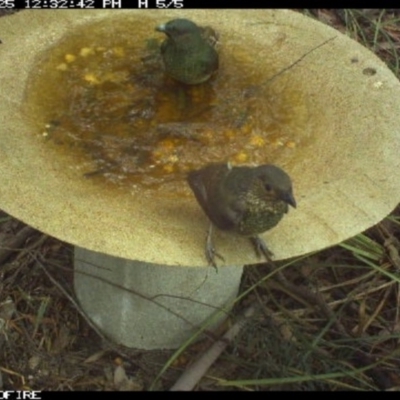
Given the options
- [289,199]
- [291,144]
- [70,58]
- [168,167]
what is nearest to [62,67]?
[70,58]

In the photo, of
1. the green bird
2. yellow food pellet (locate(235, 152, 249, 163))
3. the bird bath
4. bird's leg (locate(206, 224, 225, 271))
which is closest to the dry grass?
the bird bath

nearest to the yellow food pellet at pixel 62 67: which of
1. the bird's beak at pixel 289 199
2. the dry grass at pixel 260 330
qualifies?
the dry grass at pixel 260 330

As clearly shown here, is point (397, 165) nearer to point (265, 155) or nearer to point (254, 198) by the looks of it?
point (265, 155)

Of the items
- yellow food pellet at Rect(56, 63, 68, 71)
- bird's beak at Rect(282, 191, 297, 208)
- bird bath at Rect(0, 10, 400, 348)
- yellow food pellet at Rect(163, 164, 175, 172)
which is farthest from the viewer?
yellow food pellet at Rect(56, 63, 68, 71)

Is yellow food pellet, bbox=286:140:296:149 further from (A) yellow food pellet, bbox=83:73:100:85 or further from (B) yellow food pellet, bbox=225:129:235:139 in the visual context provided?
(A) yellow food pellet, bbox=83:73:100:85

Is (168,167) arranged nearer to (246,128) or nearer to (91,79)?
(246,128)

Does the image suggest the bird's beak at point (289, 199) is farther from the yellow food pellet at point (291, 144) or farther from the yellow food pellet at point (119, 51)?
the yellow food pellet at point (119, 51)

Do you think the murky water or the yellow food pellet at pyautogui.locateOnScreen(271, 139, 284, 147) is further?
the yellow food pellet at pyautogui.locateOnScreen(271, 139, 284, 147)
